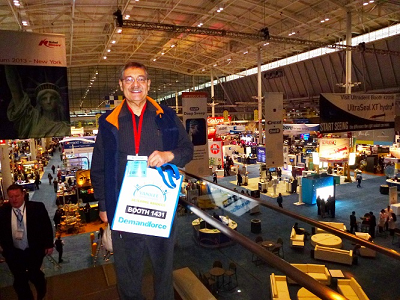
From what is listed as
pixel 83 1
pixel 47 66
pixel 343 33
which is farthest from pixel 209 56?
pixel 47 66

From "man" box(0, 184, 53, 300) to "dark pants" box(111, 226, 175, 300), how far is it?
152 cm

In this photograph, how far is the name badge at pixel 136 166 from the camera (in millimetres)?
1452

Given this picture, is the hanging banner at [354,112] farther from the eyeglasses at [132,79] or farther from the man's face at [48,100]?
the eyeglasses at [132,79]

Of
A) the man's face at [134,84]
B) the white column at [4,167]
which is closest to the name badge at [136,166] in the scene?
the man's face at [134,84]

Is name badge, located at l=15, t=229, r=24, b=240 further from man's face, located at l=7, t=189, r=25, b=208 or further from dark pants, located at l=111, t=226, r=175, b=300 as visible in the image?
dark pants, located at l=111, t=226, r=175, b=300

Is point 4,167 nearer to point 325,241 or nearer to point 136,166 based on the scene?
point 325,241

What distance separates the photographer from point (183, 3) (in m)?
17.4

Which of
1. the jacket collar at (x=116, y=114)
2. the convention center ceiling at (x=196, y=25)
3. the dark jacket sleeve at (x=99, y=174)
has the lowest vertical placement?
the dark jacket sleeve at (x=99, y=174)

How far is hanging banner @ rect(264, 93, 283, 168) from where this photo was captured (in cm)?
1199

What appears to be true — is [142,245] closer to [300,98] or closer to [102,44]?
[102,44]

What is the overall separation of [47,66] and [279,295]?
6.87m

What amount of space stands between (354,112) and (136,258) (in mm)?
10097

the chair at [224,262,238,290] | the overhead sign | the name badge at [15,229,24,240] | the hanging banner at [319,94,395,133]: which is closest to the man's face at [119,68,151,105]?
the name badge at [15,229,24,240]

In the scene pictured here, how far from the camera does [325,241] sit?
9.74 meters
